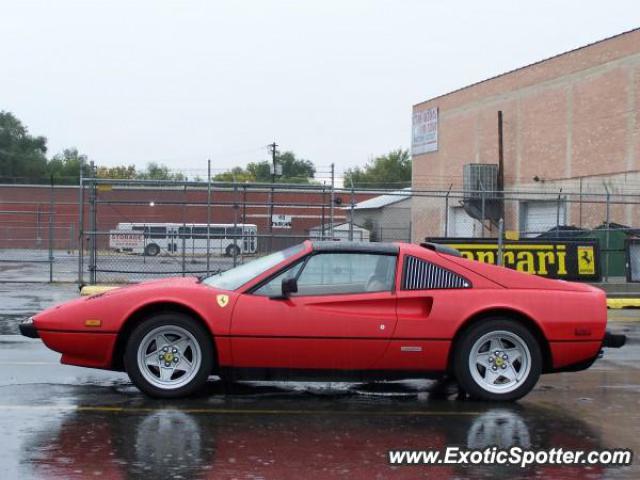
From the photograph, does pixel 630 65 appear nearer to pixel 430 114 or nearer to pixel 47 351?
pixel 430 114

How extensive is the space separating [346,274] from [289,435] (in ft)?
5.56

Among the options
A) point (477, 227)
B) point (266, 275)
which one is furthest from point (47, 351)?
point (477, 227)

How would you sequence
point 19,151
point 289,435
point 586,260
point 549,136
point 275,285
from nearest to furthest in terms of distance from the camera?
point 289,435 → point 275,285 → point 586,260 → point 549,136 → point 19,151

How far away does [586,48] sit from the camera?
35.1m

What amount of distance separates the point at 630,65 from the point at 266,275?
2850 cm

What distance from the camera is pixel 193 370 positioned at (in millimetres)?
6914

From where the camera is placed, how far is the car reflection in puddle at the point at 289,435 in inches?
201

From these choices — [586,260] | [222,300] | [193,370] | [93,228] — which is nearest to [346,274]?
[222,300]

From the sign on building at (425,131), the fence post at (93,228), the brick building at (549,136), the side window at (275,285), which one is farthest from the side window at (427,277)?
the sign on building at (425,131)

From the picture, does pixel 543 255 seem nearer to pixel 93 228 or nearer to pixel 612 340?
pixel 93 228

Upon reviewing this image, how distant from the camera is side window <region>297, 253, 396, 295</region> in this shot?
7074 millimetres

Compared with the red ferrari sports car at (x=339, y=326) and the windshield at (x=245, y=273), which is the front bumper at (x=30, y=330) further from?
the windshield at (x=245, y=273)

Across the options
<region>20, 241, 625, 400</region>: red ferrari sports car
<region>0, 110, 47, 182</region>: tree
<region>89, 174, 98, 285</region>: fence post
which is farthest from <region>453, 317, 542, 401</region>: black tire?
<region>0, 110, 47, 182</region>: tree

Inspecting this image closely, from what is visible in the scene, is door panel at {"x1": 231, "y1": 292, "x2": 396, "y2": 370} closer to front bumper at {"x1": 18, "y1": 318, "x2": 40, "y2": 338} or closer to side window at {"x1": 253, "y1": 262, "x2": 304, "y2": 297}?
side window at {"x1": 253, "y1": 262, "x2": 304, "y2": 297}
